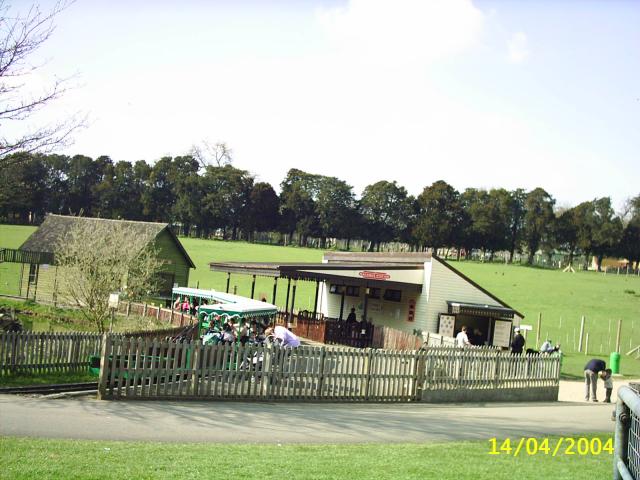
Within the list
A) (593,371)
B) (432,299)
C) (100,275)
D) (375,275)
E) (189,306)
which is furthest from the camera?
(189,306)

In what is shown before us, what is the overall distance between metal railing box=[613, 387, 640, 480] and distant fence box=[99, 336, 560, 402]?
11295mm

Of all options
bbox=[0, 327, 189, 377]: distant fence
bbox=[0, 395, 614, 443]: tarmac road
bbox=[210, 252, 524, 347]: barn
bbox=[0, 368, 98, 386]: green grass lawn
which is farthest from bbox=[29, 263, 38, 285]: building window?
bbox=[0, 395, 614, 443]: tarmac road

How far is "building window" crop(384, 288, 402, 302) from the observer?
107 ft

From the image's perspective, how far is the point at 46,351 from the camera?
658 inches

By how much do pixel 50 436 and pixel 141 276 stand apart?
2179 cm

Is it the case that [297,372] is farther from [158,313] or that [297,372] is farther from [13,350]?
[158,313]

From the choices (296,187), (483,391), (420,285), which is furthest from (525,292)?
(296,187)

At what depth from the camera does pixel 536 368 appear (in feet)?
67.3

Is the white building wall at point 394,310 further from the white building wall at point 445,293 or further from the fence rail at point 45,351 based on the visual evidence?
the fence rail at point 45,351

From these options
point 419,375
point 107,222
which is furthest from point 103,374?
point 107,222

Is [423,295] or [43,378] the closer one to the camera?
[43,378]

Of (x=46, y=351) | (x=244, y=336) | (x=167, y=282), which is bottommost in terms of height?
(x=46, y=351)

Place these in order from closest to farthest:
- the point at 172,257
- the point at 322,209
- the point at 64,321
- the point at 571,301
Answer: the point at 64,321 → the point at 172,257 → the point at 571,301 → the point at 322,209

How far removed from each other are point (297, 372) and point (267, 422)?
10.5 ft
